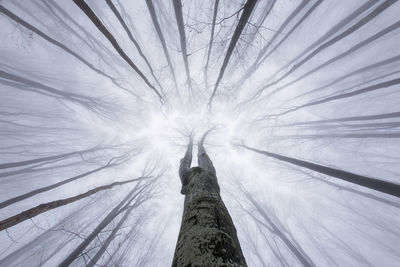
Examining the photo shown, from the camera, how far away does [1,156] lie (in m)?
8.12

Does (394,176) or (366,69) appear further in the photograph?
(394,176)

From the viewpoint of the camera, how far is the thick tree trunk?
88 cm

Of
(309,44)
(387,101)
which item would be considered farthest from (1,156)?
(387,101)

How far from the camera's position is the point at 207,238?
1.02m

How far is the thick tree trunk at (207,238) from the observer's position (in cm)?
88

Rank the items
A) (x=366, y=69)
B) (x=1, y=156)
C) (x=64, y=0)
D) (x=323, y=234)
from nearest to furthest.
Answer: (x=64, y=0) → (x=366, y=69) → (x=1, y=156) → (x=323, y=234)

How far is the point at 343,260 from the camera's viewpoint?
12680 mm

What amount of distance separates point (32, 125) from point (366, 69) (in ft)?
49.9

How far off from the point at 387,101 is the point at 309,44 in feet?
14.2

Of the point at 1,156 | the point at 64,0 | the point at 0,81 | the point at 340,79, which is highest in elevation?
the point at 64,0

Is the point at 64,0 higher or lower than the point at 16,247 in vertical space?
higher

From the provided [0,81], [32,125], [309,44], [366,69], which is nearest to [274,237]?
[366,69]

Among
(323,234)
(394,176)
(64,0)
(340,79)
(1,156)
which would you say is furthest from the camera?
(323,234)

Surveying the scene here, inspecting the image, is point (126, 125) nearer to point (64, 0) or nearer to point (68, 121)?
point (68, 121)
